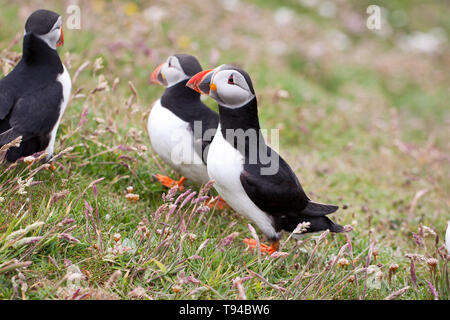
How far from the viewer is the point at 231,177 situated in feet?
11.9

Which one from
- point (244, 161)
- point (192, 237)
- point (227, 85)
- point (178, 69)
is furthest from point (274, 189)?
point (178, 69)

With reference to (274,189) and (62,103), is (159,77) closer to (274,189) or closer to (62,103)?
(62,103)

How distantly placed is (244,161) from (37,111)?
5.34 feet

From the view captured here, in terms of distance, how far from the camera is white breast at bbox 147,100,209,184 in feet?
13.8

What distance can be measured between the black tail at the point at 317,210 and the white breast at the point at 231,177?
0.31m

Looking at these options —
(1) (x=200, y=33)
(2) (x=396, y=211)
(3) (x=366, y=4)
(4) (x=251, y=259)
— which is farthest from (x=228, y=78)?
(3) (x=366, y=4)

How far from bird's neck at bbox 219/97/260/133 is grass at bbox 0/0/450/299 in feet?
2.11

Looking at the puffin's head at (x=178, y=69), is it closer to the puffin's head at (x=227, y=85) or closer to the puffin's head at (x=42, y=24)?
the puffin's head at (x=227, y=85)

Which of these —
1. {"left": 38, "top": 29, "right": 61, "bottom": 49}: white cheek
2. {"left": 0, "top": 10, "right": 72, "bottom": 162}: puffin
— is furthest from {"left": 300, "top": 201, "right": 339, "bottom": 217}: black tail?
{"left": 38, "top": 29, "right": 61, "bottom": 49}: white cheek

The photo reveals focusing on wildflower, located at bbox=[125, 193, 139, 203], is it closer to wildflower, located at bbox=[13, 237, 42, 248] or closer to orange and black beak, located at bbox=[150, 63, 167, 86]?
wildflower, located at bbox=[13, 237, 42, 248]

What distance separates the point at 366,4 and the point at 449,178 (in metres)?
9.13

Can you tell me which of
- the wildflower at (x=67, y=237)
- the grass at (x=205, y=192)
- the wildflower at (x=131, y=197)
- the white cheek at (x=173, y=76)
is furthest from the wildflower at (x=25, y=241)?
the white cheek at (x=173, y=76)

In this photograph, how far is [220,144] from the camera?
3711 millimetres
